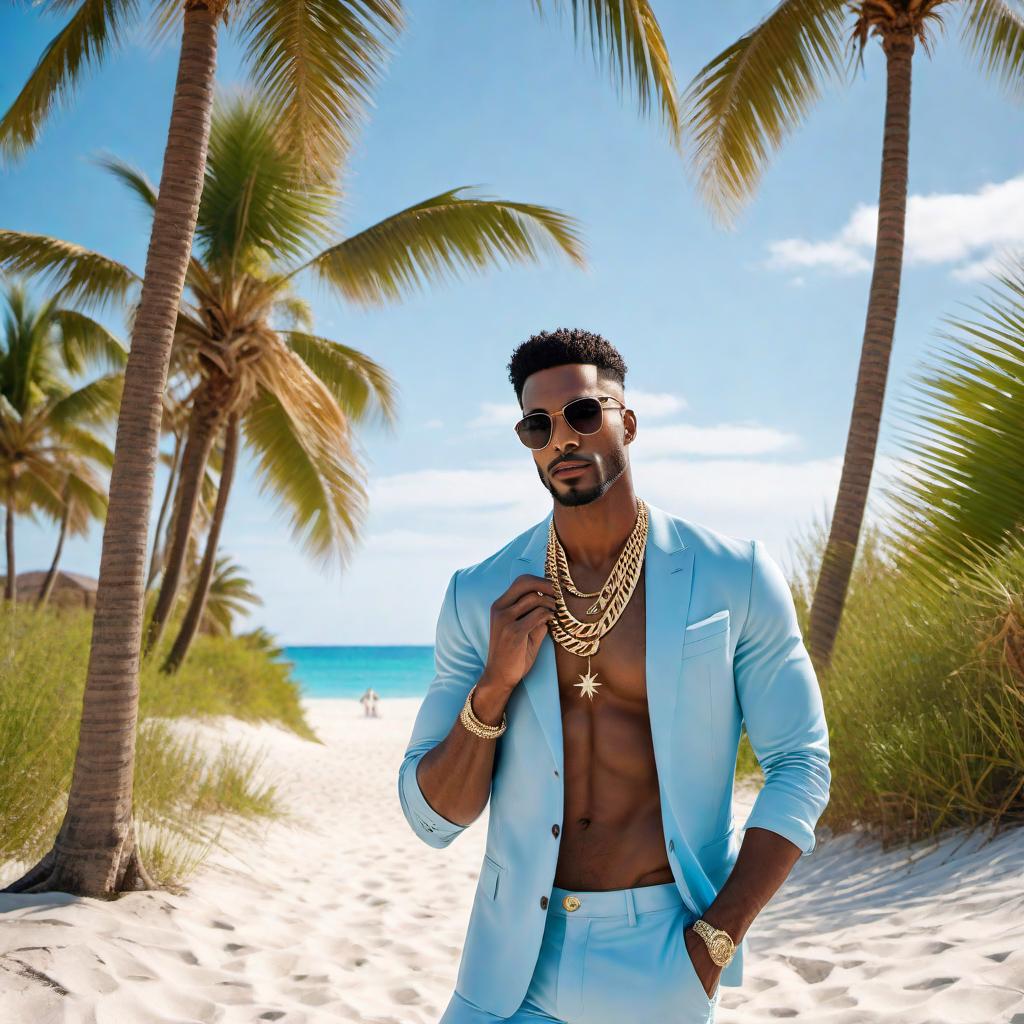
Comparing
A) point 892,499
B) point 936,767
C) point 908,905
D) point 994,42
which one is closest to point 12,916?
point 908,905

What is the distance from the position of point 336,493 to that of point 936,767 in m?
9.79

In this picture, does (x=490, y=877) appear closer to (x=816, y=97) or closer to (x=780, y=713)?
(x=780, y=713)

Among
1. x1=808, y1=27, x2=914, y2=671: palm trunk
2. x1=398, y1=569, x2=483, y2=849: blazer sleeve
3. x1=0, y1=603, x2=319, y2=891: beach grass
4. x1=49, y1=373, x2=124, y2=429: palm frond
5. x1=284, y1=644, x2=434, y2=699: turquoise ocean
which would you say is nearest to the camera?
x1=398, y1=569, x2=483, y2=849: blazer sleeve

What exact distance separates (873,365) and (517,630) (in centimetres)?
751

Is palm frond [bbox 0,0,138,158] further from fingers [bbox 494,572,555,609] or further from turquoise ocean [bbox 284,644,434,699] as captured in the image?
turquoise ocean [bbox 284,644,434,699]

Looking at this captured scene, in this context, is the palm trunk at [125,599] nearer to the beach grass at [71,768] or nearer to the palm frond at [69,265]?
the beach grass at [71,768]

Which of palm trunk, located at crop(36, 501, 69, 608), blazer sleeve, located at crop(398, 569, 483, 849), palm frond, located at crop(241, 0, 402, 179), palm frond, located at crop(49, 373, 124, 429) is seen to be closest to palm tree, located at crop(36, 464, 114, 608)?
palm trunk, located at crop(36, 501, 69, 608)

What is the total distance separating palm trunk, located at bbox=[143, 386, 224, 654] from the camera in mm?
12383

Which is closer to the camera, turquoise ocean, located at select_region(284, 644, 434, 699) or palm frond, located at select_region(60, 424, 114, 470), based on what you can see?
palm frond, located at select_region(60, 424, 114, 470)

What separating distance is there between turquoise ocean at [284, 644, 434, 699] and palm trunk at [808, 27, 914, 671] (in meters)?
54.0

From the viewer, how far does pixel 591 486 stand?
6.75 ft

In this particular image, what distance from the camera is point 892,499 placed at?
20.5 ft

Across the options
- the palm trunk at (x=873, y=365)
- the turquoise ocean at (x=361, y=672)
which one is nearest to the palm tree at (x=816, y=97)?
the palm trunk at (x=873, y=365)

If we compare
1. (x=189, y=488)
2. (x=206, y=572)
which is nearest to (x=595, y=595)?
(x=189, y=488)
